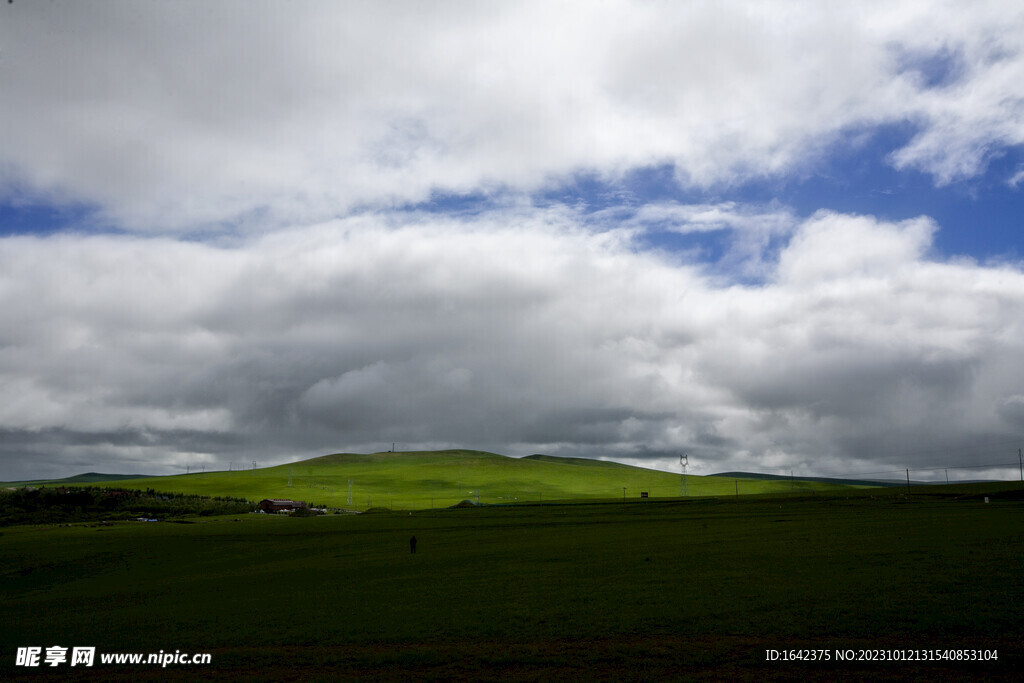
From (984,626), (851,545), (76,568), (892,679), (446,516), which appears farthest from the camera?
(446,516)

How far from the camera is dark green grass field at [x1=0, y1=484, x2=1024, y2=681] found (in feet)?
74.1

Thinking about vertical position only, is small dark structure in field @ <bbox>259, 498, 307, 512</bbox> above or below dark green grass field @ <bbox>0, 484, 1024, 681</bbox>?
below

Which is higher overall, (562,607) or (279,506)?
(562,607)

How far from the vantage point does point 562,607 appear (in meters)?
30.7

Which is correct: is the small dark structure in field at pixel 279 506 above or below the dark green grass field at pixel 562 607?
below

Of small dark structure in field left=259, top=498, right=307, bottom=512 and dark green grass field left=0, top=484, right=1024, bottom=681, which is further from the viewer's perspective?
small dark structure in field left=259, top=498, right=307, bottom=512

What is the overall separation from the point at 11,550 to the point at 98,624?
54.2 m

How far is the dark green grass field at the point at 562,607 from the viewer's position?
74.1 feet

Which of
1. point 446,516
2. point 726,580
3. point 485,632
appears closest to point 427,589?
point 485,632

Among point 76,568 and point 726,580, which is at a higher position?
point 726,580

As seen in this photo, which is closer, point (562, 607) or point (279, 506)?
point (562, 607)

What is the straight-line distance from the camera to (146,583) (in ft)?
169

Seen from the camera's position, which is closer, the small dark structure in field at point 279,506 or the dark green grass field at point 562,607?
the dark green grass field at point 562,607

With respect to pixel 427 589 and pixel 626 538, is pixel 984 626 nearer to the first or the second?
pixel 427 589
